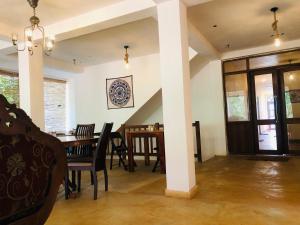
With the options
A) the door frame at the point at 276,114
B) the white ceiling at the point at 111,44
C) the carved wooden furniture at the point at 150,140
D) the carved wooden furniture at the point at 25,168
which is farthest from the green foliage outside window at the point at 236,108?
the carved wooden furniture at the point at 25,168

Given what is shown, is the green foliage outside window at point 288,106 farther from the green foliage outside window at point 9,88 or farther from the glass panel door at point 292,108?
the green foliage outside window at point 9,88

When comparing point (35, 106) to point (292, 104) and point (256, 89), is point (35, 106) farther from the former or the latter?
point (292, 104)

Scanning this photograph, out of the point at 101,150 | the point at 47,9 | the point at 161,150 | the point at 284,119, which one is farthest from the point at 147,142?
the point at 284,119

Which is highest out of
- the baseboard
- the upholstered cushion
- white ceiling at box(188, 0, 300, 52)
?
white ceiling at box(188, 0, 300, 52)

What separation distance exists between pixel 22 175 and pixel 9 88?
5.39 metres

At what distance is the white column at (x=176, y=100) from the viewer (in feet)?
9.78

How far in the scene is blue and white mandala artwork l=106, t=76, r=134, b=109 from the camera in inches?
250

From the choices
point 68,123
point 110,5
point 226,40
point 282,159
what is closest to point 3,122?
point 110,5

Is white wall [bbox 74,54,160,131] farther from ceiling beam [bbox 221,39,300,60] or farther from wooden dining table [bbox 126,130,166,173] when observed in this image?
ceiling beam [bbox 221,39,300,60]

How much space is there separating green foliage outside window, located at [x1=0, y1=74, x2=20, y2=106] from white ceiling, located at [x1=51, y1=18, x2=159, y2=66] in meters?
1.06

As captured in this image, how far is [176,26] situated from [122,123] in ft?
12.5

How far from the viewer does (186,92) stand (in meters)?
3.09

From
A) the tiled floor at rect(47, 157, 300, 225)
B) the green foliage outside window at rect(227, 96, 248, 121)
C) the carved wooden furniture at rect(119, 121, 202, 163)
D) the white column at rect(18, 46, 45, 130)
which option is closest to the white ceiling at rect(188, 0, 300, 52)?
the green foliage outside window at rect(227, 96, 248, 121)

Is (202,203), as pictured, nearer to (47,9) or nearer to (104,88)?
(47,9)
